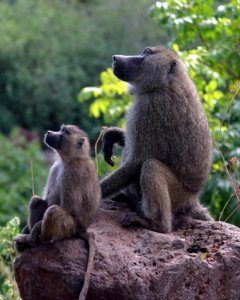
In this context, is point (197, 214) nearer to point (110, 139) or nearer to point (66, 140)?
point (110, 139)

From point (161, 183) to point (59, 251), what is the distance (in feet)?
3.33

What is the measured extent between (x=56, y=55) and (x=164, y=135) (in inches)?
546

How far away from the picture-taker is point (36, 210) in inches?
209

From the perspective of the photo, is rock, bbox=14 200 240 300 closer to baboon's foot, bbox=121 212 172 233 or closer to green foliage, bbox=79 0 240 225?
baboon's foot, bbox=121 212 172 233

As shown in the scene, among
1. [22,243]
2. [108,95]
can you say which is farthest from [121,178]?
[108,95]

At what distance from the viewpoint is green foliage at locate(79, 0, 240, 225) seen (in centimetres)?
787

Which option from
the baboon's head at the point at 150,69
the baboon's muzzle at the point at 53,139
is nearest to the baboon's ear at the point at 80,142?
the baboon's muzzle at the point at 53,139

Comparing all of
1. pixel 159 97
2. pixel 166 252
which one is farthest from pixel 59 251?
pixel 159 97

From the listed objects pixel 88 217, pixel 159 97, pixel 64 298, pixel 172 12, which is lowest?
pixel 64 298

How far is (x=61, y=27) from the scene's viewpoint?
2072 cm

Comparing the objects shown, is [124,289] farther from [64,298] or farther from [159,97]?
[159,97]

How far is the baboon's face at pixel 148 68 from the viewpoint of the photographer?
19.8 ft

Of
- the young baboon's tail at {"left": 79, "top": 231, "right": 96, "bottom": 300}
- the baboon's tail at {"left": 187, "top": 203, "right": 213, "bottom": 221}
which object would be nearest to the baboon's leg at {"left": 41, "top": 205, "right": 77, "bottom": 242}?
the young baboon's tail at {"left": 79, "top": 231, "right": 96, "bottom": 300}

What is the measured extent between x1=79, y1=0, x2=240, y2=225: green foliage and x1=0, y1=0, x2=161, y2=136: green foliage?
9831 mm
